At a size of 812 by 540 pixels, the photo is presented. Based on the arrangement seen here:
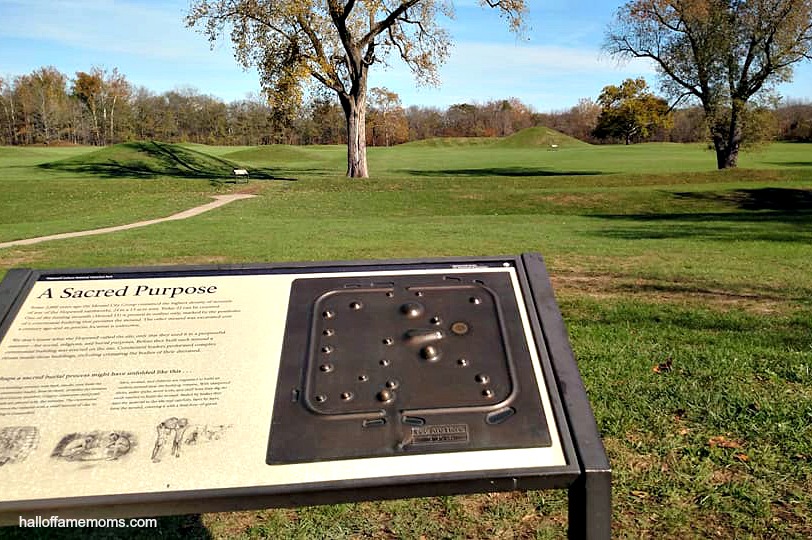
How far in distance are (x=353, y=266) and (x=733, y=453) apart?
95.2 inches

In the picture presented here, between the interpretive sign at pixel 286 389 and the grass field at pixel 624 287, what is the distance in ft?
3.95

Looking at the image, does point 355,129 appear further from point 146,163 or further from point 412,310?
point 412,310

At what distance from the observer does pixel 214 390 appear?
8.36 ft

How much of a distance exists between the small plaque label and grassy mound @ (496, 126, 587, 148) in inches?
2893

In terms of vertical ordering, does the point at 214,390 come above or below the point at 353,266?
below

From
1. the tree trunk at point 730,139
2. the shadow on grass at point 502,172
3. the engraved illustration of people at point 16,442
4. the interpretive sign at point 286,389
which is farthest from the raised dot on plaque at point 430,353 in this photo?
the shadow on grass at point 502,172

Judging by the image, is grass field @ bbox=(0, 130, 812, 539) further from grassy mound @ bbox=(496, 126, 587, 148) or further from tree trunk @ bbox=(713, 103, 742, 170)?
grassy mound @ bbox=(496, 126, 587, 148)

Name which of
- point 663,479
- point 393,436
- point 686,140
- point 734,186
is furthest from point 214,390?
point 686,140

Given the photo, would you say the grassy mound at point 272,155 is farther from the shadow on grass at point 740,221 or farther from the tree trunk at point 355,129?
the shadow on grass at point 740,221

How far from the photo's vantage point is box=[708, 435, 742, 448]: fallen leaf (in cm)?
412

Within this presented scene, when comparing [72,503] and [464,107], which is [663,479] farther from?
[464,107]

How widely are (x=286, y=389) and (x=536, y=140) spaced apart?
75.3 meters

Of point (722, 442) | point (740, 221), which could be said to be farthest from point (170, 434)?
point (740, 221)

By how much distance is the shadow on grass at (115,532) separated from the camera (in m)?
3.57
